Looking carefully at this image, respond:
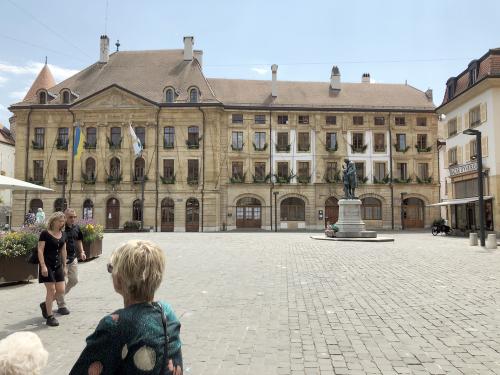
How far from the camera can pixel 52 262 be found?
681 centimetres

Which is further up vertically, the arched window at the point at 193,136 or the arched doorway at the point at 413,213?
the arched window at the point at 193,136

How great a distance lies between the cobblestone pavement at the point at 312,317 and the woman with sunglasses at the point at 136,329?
260 centimetres

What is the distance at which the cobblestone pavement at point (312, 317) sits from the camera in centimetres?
493

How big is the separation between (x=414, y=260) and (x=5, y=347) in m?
14.5

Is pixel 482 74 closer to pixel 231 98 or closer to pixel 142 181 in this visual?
pixel 231 98

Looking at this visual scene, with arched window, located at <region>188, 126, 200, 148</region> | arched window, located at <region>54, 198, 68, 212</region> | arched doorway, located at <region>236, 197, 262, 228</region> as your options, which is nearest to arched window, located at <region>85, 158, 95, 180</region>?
arched window, located at <region>54, 198, 68, 212</region>

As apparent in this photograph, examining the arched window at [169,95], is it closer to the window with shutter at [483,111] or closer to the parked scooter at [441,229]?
the parked scooter at [441,229]

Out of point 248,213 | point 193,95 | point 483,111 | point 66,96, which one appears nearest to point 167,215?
point 248,213

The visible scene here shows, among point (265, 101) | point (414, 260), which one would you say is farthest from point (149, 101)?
point (414, 260)

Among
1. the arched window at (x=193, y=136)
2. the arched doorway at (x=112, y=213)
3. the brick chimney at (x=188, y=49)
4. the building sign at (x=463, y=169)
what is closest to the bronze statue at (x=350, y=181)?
Answer: the building sign at (x=463, y=169)

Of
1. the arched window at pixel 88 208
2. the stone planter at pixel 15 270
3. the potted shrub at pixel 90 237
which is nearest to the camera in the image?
the stone planter at pixel 15 270

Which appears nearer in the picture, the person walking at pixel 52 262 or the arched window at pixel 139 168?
the person walking at pixel 52 262

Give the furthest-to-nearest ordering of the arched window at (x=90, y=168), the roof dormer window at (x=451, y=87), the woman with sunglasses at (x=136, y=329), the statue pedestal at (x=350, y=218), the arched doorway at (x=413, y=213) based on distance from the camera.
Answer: the arched doorway at (x=413, y=213)
the arched window at (x=90, y=168)
the roof dormer window at (x=451, y=87)
the statue pedestal at (x=350, y=218)
the woman with sunglasses at (x=136, y=329)

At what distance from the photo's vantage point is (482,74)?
31078 millimetres
